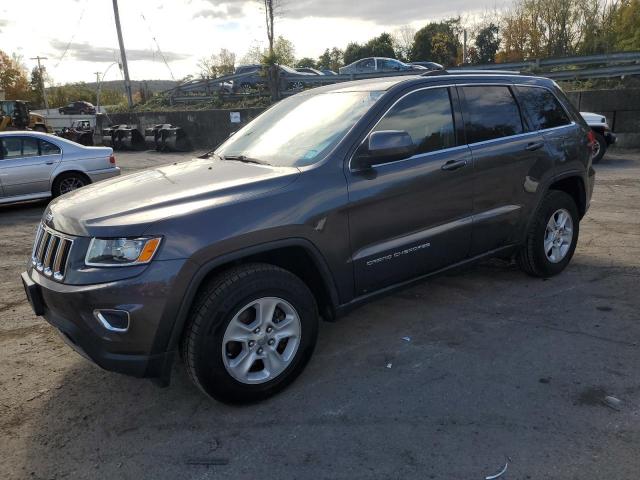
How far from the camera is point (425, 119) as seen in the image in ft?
12.7

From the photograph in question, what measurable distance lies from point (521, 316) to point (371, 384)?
157 centimetres

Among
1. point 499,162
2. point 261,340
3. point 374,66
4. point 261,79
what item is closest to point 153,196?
point 261,340

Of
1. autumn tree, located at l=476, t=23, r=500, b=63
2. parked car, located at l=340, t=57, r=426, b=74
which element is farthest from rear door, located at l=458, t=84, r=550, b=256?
autumn tree, located at l=476, t=23, r=500, b=63

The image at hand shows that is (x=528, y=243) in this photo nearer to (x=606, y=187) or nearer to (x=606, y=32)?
(x=606, y=187)

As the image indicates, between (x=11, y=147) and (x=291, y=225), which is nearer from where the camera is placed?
(x=291, y=225)

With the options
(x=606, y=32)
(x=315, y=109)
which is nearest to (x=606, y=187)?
(x=315, y=109)

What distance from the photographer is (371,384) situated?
10.7ft

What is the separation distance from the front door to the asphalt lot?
60cm

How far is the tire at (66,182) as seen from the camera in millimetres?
9641

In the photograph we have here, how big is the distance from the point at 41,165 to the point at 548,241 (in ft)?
28.0

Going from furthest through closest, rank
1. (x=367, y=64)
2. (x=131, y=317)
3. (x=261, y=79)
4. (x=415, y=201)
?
(x=367, y=64), (x=261, y=79), (x=415, y=201), (x=131, y=317)

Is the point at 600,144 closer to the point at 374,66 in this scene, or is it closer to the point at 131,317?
the point at 131,317

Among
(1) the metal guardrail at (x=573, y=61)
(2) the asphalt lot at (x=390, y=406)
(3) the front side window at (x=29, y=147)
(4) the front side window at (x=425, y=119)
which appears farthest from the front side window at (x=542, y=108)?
(1) the metal guardrail at (x=573, y=61)

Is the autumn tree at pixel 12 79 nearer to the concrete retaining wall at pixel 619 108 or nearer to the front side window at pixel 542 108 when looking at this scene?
the concrete retaining wall at pixel 619 108
